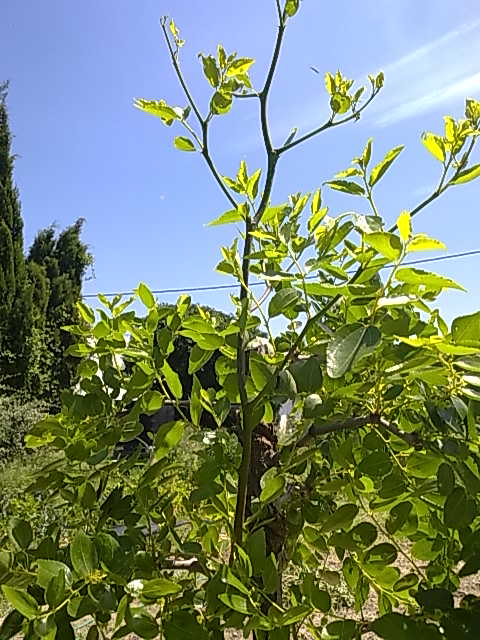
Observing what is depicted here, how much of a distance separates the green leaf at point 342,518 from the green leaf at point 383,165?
0.28 metres

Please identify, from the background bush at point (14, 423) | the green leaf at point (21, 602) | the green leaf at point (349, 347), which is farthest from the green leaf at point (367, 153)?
the background bush at point (14, 423)

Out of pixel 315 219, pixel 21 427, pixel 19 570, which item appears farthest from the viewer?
pixel 21 427

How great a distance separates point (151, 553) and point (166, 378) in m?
0.16

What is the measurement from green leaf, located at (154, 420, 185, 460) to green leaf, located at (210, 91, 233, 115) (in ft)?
0.95

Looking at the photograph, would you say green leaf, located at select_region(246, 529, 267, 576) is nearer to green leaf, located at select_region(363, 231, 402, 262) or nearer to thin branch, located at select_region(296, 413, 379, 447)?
thin branch, located at select_region(296, 413, 379, 447)

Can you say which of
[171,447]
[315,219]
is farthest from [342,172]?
[171,447]

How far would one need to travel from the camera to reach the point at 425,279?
396mm

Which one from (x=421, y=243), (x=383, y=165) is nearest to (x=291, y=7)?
(x=383, y=165)

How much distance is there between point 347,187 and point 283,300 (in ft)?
0.44

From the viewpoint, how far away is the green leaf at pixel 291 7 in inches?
21.3

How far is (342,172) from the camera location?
56 cm

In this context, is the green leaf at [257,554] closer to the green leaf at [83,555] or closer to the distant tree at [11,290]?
the green leaf at [83,555]

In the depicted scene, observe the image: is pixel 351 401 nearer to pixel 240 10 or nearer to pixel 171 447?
pixel 171 447

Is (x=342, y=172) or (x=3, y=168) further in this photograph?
(x=3, y=168)
